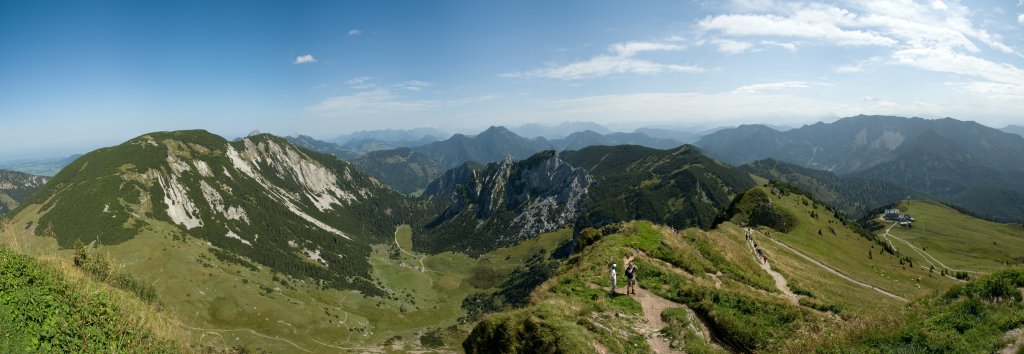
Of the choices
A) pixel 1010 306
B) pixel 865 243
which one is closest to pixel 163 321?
pixel 1010 306

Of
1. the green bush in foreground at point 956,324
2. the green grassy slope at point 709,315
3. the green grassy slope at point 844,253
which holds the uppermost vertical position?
the green bush in foreground at point 956,324

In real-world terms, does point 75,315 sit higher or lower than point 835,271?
higher

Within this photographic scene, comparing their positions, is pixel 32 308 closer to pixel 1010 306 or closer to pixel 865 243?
pixel 1010 306

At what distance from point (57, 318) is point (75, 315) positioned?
35.0 inches

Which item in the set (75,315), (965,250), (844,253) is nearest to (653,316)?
(75,315)

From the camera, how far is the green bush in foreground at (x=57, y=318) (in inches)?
627

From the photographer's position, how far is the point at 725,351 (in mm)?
19797

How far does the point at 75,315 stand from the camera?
17.9 m

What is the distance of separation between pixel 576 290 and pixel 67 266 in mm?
29281

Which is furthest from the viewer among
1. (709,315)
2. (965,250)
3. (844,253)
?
(965,250)

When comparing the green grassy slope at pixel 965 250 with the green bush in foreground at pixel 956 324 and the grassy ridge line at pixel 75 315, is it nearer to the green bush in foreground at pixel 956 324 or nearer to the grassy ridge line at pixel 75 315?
the green bush in foreground at pixel 956 324

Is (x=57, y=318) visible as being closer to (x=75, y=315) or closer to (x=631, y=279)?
(x=75, y=315)

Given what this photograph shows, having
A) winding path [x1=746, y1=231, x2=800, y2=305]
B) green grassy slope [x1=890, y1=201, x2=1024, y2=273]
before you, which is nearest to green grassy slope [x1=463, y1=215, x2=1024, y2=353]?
winding path [x1=746, y1=231, x2=800, y2=305]

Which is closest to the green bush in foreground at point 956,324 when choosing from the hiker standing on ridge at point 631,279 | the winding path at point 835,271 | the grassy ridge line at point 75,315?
the hiker standing on ridge at point 631,279
